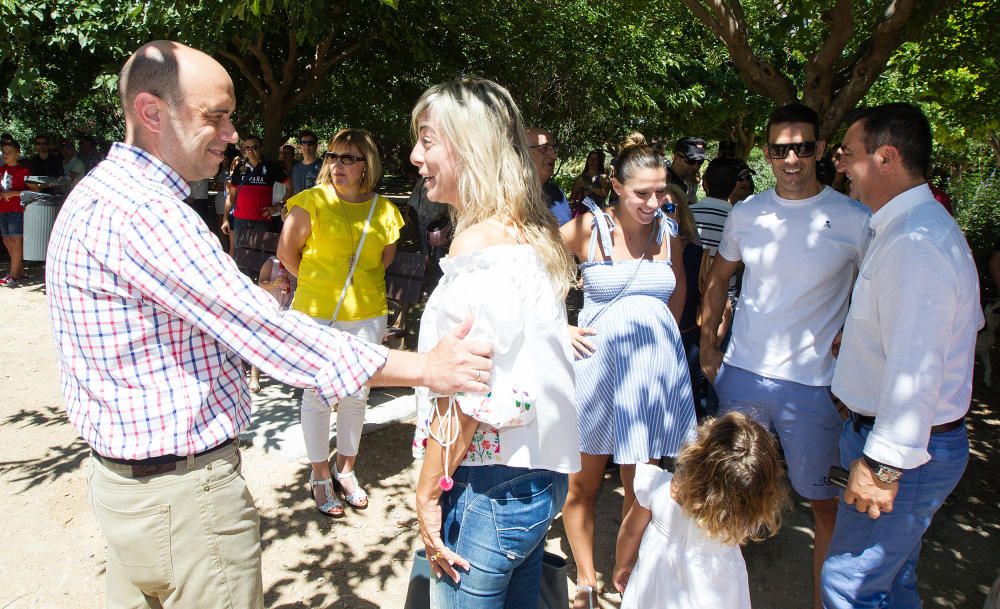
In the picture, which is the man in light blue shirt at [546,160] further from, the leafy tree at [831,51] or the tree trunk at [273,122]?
the tree trunk at [273,122]

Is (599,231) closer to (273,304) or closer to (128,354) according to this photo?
(273,304)

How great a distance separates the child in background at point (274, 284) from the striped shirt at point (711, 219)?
2.54 m

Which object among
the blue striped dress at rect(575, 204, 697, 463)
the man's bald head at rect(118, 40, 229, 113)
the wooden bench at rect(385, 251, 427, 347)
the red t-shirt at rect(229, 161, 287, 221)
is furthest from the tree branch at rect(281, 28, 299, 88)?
the man's bald head at rect(118, 40, 229, 113)

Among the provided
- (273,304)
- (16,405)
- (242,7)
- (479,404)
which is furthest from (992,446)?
(16,405)

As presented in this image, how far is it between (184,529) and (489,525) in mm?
862

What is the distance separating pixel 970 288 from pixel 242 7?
3715mm

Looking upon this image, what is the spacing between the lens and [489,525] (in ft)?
5.65

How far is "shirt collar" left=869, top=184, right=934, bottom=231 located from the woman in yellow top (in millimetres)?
2582

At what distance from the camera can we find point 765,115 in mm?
16328

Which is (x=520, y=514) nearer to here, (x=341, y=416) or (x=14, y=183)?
(x=341, y=416)

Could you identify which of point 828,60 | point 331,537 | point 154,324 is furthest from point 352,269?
point 828,60

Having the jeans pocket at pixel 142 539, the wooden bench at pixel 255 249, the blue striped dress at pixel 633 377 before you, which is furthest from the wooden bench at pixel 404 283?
the jeans pocket at pixel 142 539

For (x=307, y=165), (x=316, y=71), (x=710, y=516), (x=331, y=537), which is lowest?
(x=331, y=537)

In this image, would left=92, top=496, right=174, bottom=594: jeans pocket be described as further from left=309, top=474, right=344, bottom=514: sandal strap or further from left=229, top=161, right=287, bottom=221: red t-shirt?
left=229, top=161, right=287, bottom=221: red t-shirt
